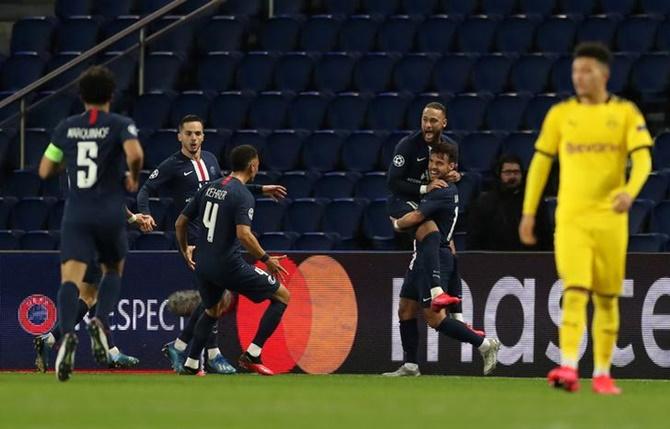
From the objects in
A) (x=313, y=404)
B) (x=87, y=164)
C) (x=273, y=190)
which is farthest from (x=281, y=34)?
(x=313, y=404)

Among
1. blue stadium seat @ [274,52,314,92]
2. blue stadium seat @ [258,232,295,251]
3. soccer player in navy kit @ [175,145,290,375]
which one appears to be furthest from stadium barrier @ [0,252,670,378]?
blue stadium seat @ [274,52,314,92]

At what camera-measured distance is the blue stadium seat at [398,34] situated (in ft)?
59.4

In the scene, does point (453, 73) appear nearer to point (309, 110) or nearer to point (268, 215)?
point (309, 110)

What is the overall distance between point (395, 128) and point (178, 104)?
2430mm

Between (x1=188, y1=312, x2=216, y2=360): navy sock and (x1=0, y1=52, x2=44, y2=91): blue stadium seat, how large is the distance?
6414mm

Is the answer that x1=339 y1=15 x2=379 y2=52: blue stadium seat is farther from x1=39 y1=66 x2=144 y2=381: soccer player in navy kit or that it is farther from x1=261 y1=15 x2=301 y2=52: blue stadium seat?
x1=39 y1=66 x2=144 y2=381: soccer player in navy kit

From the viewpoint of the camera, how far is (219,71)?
18500 millimetres

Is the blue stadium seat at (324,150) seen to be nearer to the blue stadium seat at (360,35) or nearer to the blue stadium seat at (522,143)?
the blue stadium seat at (360,35)

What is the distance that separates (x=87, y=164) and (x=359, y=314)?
13.3ft

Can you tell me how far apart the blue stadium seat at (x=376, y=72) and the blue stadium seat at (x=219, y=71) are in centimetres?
147

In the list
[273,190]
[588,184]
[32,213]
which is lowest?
[32,213]

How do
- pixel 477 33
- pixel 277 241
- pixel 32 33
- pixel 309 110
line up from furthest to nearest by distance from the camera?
pixel 32 33 → pixel 477 33 → pixel 309 110 → pixel 277 241

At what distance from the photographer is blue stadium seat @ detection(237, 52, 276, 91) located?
59.8 ft

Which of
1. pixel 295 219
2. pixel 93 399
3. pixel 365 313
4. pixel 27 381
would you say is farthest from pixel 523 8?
pixel 93 399
